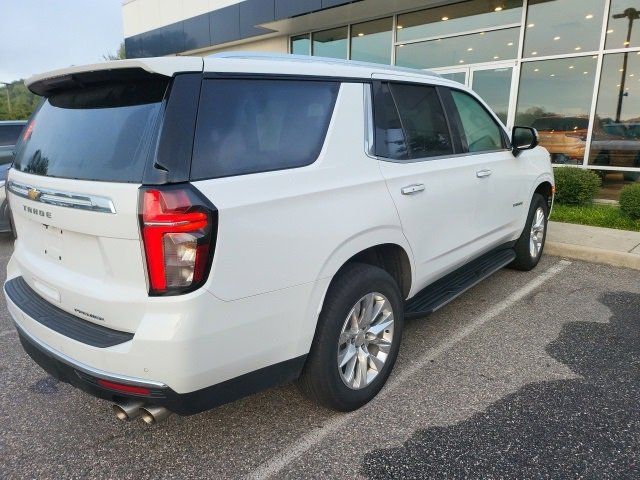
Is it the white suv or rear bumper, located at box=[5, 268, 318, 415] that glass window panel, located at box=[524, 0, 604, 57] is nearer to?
the white suv

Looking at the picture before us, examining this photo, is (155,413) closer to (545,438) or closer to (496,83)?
(545,438)

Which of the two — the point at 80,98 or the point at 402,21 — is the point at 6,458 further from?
the point at 402,21

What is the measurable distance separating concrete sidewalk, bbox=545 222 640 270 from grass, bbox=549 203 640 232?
36cm

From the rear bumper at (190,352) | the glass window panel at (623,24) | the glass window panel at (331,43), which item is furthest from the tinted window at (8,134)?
the glass window panel at (623,24)

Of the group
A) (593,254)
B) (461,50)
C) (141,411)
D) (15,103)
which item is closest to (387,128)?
(141,411)

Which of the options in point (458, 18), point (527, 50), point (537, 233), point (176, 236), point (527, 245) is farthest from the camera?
point (458, 18)

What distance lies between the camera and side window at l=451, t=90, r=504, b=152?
3.75 meters

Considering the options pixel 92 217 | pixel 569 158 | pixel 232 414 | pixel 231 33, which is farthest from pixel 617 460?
pixel 231 33

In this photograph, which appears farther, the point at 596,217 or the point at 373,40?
the point at 373,40

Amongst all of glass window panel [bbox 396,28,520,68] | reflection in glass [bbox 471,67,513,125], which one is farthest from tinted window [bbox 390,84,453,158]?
glass window panel [bbox 396,28,520,68]

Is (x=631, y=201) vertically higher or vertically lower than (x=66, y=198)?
lower

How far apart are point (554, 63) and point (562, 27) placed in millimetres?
627

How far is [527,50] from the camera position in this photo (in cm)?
916

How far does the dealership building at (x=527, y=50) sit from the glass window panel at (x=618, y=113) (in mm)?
16
